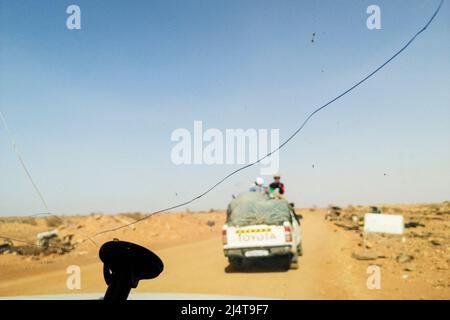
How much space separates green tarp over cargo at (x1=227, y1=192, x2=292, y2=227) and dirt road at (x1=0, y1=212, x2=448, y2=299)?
1514 mm

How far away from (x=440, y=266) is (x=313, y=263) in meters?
3.77

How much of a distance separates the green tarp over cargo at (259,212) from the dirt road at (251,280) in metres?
1.51

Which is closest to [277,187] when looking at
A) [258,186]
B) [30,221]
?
[258,186]

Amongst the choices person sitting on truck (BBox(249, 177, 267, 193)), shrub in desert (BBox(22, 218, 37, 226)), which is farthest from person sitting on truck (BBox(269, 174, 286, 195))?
shrub in desert (BBox(22, 218, 37, 226))

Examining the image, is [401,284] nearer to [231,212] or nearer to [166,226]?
[231,212]

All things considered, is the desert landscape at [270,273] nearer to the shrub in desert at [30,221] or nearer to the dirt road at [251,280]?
the dirt road at [251,280]

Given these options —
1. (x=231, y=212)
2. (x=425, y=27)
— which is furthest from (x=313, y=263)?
(x=425, y=27)

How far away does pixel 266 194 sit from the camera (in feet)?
40.8

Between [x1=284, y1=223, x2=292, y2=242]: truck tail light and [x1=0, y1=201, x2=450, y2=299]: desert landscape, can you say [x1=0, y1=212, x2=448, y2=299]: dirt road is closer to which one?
[x1=0, y1=201, x2=450, y2=299]: desert landscape

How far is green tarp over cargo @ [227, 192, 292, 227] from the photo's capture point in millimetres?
11039

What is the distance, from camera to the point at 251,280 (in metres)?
9.73

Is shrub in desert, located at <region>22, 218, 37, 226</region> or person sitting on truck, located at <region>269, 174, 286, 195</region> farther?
shrub in desert, located at <region>22, 218, 37, 226</region>

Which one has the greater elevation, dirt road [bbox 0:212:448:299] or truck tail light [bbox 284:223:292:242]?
truck tail light [bbox 284:223:292:242]

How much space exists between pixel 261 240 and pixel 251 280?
151cm
